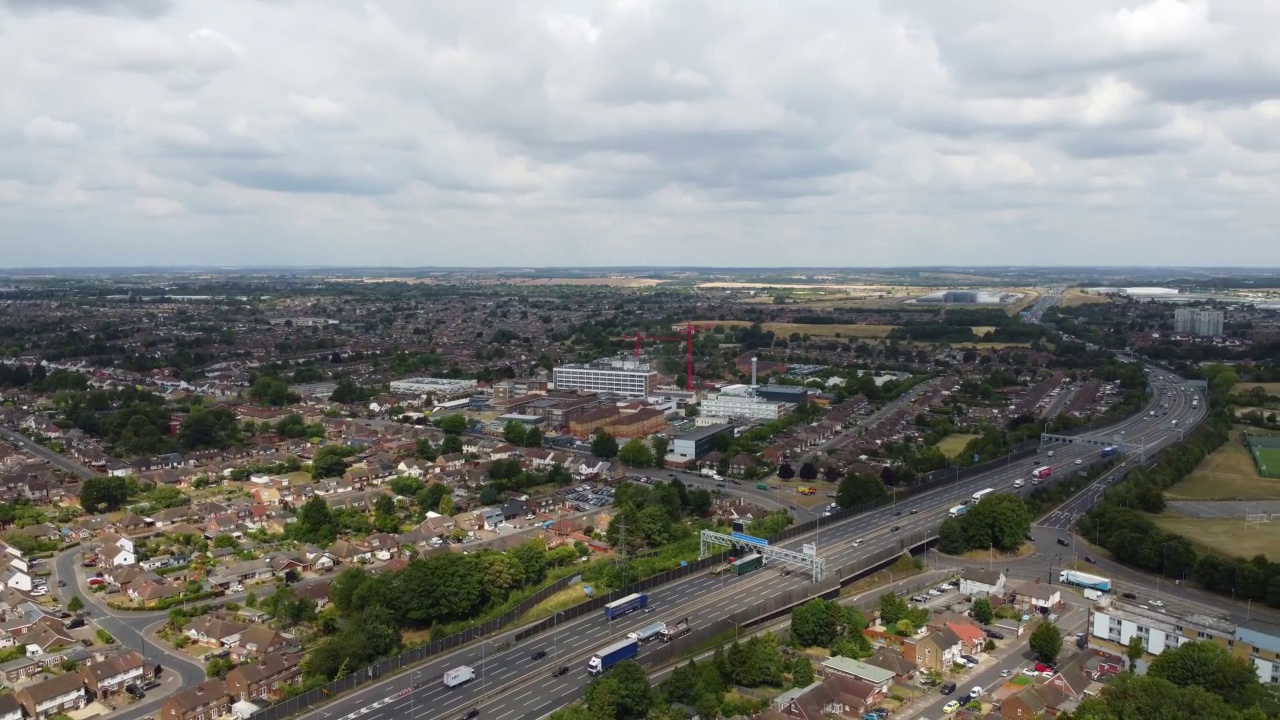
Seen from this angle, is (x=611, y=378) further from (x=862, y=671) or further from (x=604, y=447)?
(x=862, y=671)

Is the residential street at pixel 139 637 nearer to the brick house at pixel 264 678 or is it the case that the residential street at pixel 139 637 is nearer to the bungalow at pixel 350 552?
the brick house at pixel 264 678

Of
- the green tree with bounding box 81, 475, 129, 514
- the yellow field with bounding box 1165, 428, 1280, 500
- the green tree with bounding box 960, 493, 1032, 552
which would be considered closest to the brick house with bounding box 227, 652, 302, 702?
the green tree with bounding box 81, 475, 129, 514

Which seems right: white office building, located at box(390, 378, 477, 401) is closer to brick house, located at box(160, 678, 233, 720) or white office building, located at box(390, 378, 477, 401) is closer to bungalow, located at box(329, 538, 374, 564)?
bungalow, located at box(329, 538, 374, 564)

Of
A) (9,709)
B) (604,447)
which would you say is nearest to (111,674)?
(9,709)

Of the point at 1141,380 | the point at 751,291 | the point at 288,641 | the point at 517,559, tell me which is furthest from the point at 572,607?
the point at 751,291

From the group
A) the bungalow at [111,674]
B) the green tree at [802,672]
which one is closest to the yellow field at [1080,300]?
the green tree at [802,672]

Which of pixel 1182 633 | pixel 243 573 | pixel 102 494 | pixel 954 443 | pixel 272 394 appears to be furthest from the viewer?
pixel 272 394

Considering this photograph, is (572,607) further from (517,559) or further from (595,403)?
(595,403)

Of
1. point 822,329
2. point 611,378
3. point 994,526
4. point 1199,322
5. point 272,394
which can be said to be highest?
point 1199,322
